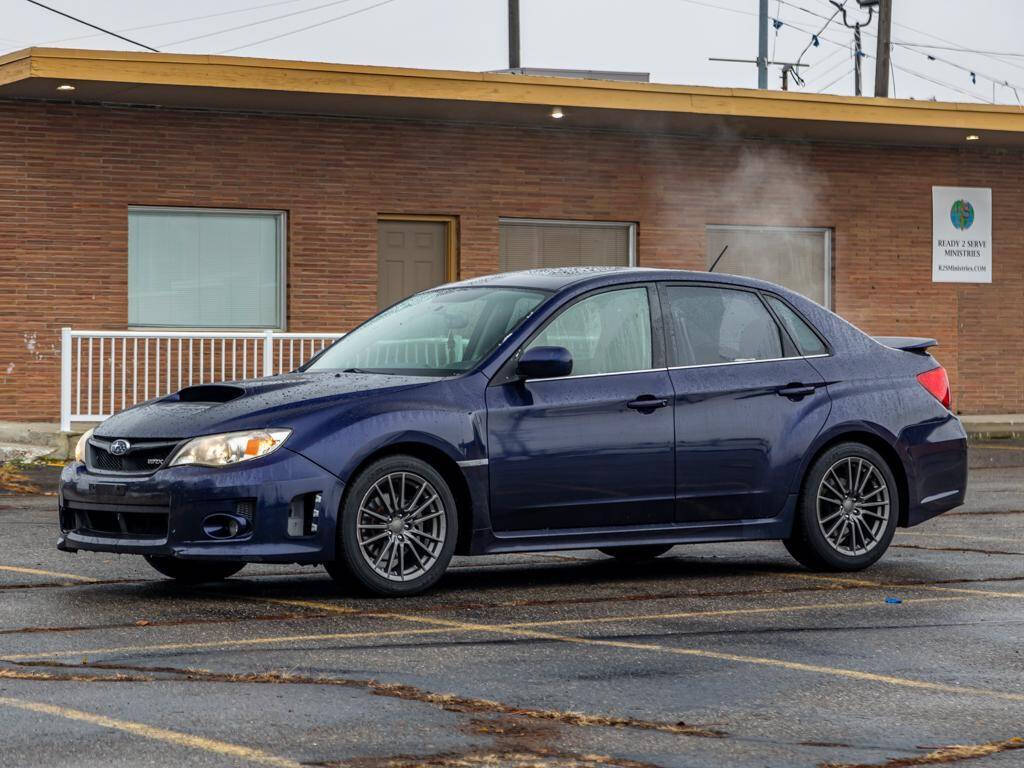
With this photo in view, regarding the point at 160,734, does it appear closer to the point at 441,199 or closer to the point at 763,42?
the point at 441,199

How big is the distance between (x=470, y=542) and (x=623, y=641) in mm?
1531

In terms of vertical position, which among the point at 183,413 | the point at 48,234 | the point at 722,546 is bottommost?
the point at 722,546

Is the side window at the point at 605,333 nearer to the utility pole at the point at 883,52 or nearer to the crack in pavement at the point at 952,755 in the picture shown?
the crack in pavement at the point at 952,755

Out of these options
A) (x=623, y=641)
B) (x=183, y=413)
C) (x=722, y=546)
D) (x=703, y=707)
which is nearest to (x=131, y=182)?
(x=722, y=546)

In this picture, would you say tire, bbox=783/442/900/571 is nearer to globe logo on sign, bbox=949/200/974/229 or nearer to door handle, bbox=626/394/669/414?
door handle, bbox=626/394/669/414

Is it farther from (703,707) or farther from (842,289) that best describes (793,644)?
(842,289)

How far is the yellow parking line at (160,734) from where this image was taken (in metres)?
5.07

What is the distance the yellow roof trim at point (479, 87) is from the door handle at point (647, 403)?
10.6 m

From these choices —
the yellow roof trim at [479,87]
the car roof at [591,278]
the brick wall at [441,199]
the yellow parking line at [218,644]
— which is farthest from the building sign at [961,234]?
the yellow parking line at [218,644]

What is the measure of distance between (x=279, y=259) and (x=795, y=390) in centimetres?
1204

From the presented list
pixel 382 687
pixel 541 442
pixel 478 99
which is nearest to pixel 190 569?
pixel 541 442

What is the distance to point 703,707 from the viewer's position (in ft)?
19.4

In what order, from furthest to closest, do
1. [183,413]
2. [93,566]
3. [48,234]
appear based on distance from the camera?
[48,234], [93,566], [183,413]

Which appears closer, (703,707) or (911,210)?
(703,707)
